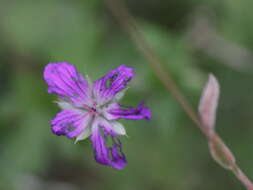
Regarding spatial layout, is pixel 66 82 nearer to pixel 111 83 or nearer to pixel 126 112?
pixel 111 83

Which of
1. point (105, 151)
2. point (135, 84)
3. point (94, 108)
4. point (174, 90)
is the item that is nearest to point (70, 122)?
point (94, 108)

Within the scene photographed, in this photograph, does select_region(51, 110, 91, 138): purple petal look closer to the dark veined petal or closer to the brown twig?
the dark veined petal

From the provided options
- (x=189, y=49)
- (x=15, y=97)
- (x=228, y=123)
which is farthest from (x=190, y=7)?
(x=15, y=97)

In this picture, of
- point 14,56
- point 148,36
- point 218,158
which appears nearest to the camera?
point 218,158

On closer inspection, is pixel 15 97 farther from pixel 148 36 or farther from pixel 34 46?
pixel 148 36

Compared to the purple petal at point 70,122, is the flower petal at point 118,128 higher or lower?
lower

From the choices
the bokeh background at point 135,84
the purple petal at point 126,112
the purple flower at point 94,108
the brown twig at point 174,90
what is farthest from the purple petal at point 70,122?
the bokeh background at point 135,84

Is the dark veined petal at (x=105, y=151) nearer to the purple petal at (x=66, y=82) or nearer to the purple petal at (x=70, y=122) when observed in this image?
the purple petal at (x=70, y=122)
